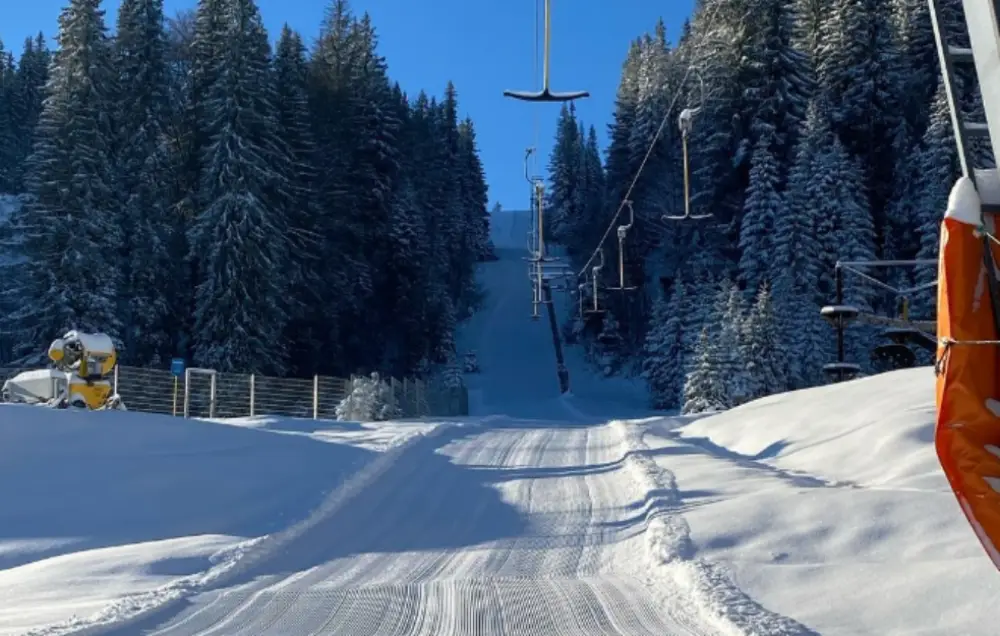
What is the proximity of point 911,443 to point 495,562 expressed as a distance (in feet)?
21.3

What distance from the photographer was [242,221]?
40.6m

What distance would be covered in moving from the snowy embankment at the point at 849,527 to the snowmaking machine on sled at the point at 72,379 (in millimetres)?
11325

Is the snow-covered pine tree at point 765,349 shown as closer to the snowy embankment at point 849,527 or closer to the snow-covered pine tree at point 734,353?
the snow-covered pine tree at point 734,353

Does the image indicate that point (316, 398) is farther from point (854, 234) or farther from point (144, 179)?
point (854, 234)

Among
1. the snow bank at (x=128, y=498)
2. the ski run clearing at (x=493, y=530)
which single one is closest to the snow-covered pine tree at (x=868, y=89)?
the ski run clearing at (x=493, y=530)

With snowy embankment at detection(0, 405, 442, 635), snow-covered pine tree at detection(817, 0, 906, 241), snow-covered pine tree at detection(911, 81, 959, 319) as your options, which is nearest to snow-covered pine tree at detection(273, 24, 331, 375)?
snow-covered pine tree at detection(911, 81, 959, 319)

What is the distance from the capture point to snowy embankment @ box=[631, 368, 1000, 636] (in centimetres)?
586

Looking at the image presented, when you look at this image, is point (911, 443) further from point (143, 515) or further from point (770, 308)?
point (770, 308)

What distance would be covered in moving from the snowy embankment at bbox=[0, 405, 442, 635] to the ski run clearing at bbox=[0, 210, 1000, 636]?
0.13 feet

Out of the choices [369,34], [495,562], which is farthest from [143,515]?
[369,34]

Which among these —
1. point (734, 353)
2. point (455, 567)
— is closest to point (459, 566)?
point (455, 567)

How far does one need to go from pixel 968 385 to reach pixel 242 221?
1552 inches

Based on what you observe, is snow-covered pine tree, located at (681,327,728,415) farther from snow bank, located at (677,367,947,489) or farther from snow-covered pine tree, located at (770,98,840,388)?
snow bank, located at (677,367,947,489)

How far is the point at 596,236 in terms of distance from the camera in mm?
71938
